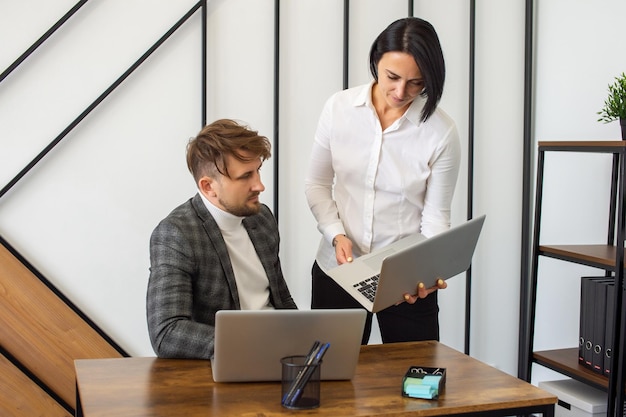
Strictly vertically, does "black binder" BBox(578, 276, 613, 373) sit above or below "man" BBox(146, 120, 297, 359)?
below

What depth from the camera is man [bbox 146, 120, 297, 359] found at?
5.61 ft

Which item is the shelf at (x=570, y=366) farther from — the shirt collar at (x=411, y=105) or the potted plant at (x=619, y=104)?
the shirt collar at (x=411, y=105)

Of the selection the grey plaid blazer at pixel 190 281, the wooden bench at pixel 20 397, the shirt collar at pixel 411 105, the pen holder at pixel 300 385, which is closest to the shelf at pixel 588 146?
the shirt collar at pixel 411 105

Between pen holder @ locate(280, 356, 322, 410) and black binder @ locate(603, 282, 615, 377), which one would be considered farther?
black binder @ locate(603, 282, 615, 377)

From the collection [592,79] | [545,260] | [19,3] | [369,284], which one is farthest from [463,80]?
[19,3]

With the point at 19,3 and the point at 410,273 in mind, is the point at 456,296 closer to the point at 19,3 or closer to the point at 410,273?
the point at 410,273

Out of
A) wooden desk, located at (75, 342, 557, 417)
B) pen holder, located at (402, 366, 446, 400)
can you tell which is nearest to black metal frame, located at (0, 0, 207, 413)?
wooden desk, located at (75, 342, 557, 417)

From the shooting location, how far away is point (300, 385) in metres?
1.43

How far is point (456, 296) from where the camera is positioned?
3.15 m

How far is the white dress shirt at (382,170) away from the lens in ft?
7.26

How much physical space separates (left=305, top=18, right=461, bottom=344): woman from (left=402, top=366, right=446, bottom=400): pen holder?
→ 1.97ft

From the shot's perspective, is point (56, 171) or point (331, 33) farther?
point (331, 33)

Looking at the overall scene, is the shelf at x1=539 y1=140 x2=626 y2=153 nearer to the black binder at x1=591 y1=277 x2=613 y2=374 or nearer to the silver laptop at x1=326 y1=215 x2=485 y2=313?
the black binder at x1=591 y1=277 x2=613 y2=374

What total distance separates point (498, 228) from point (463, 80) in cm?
59
